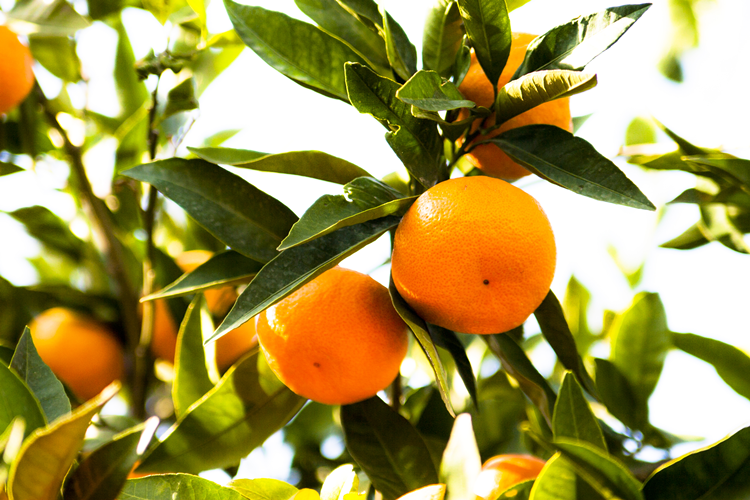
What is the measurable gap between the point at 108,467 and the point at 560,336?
2.22ft

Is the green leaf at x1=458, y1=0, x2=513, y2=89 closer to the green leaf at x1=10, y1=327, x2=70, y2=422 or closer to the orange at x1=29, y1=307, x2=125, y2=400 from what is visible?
the green leaf at x1=10, y1=327, x2=70, y2=422

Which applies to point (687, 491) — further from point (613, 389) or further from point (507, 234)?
point (613, 389)

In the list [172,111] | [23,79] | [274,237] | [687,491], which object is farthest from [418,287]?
[23,79]

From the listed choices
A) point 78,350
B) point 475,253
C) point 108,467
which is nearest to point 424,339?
point 475,253

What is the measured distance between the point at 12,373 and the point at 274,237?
1.32 ft

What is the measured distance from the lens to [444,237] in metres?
0.80

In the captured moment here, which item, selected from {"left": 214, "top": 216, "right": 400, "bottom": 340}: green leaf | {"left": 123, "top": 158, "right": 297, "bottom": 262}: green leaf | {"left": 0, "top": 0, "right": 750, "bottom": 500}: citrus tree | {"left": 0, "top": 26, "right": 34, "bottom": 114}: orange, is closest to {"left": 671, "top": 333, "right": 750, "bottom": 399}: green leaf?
{"left": 0, "top": 0, "right": 750, "bottom": 500}: citrus tree

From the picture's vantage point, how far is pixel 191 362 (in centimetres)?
112

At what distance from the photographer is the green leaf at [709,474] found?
618 mm

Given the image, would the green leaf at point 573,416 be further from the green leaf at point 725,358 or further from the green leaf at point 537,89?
the green leaf at point 725,358

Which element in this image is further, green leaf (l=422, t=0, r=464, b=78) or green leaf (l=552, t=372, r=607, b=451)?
green leaf (l=422, t=0, r=464, b=78)

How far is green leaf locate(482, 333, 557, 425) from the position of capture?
959 millimetres

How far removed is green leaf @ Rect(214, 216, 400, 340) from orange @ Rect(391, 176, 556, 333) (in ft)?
0.18

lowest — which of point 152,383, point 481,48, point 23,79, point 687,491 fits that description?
point 152,383
